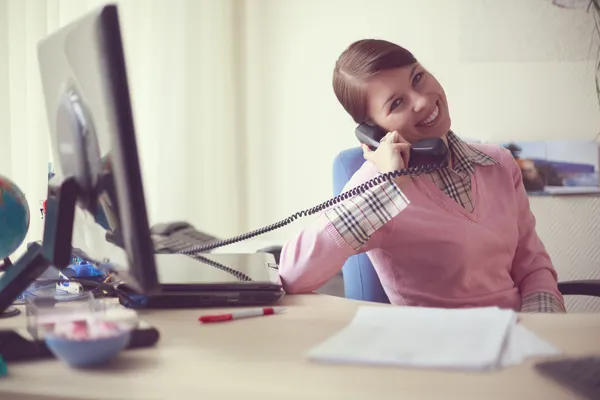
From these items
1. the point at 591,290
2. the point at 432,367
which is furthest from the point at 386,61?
the point at 432,367

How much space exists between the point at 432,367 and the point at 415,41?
167cm

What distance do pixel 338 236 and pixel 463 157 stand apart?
0.39 metres

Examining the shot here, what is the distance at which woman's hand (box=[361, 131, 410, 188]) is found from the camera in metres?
1.21

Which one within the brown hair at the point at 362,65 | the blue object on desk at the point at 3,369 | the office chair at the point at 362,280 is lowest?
the office chair at the point at 362,280

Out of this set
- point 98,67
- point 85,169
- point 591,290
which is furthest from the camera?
point 591,290

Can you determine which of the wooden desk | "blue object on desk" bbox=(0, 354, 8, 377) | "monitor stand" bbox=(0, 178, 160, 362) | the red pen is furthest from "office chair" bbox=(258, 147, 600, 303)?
"blue object on desk" bbox=(0, 354, 8, 377)

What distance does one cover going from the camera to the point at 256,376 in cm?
65

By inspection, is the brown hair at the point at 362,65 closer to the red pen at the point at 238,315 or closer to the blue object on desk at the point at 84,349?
the red pen at the point at 238,315

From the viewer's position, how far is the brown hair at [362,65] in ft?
4.27

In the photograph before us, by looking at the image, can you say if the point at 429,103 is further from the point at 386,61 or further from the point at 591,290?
the point at 591,290

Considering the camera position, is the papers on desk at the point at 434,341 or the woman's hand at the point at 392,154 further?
the woman's hand at the point at 392,154

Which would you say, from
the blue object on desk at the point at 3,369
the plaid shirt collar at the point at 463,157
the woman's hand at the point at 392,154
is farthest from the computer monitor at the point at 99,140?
the plaid shirt collar at the point at 463,157

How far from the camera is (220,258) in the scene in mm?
1350

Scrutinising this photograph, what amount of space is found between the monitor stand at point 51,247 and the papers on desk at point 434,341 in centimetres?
31
